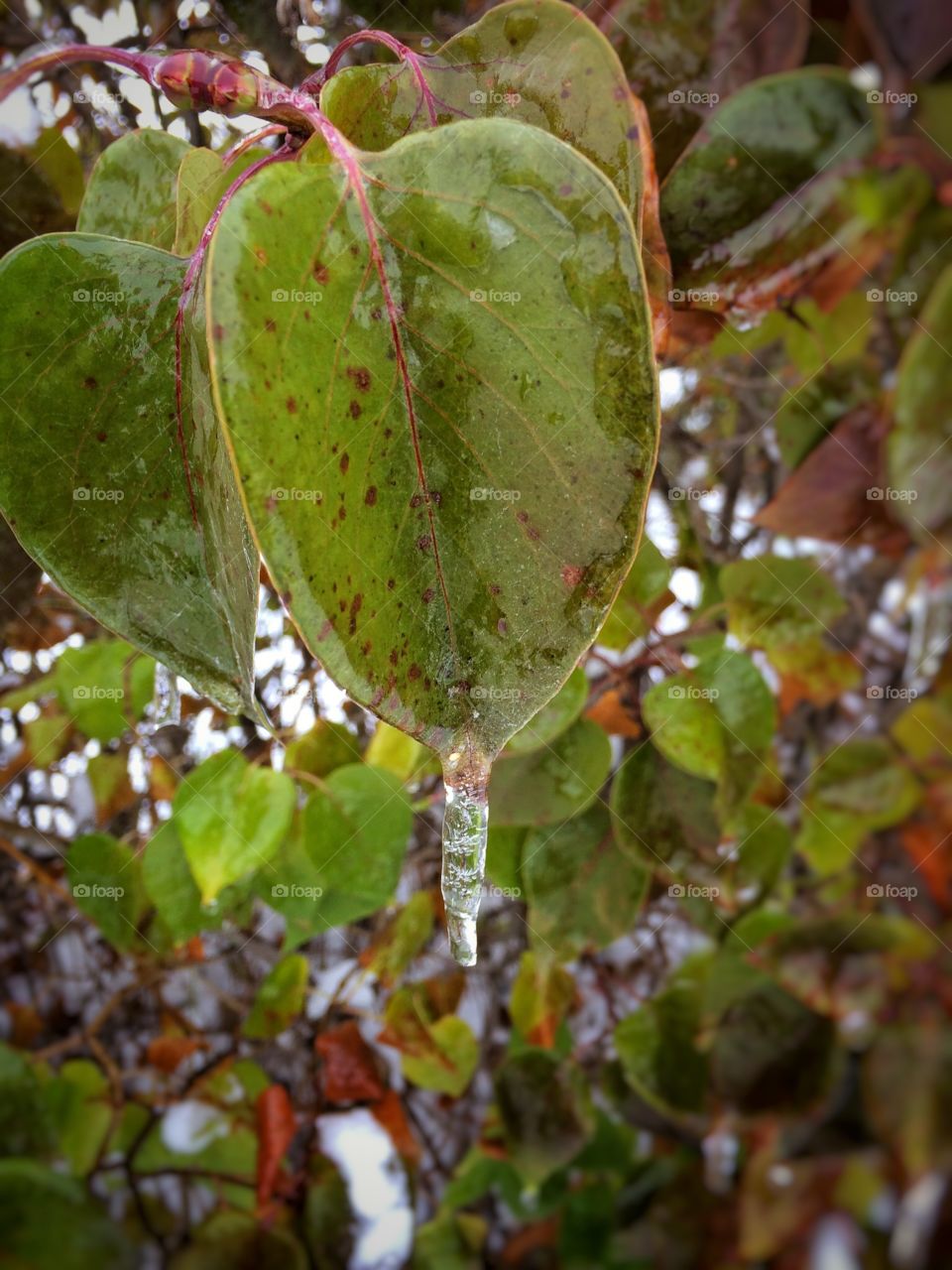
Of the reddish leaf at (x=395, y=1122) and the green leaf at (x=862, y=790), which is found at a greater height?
the green leaf at (x=862, y=790)

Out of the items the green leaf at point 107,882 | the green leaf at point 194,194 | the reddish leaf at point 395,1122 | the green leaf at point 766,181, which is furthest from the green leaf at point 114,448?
the reddish leaf at point 395,1122

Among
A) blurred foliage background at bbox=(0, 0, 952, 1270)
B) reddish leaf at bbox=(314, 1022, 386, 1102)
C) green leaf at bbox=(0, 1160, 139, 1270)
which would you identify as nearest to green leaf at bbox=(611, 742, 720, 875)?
blurred foliage background at bbox=(0, 0, 952, 1270)

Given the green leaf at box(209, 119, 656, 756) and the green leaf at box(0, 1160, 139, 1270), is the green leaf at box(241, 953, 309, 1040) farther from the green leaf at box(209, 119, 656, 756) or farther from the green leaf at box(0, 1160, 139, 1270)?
the green leaf at box(209, 119, 656, 756)

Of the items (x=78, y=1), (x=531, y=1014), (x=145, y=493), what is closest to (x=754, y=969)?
(x=531, y=1014)

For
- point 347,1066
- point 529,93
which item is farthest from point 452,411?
point 347,1066

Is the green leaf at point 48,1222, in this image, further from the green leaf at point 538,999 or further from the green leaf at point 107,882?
the green leaf at point 538,999

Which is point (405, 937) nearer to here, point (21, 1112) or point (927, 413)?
point (21, 1112)
